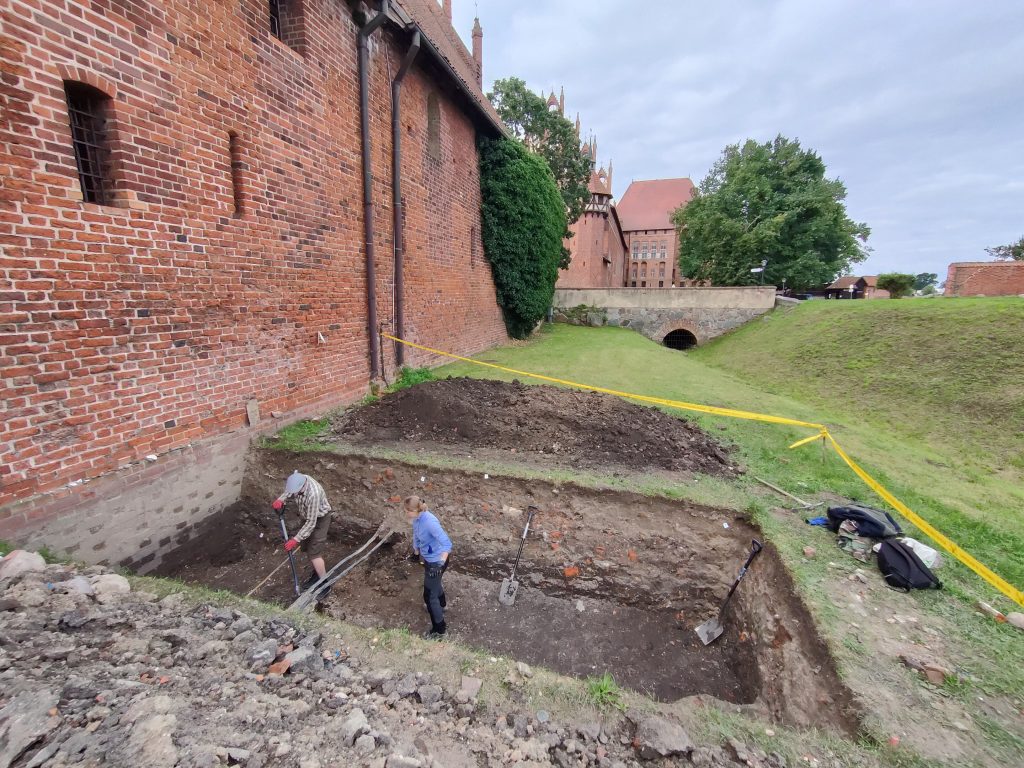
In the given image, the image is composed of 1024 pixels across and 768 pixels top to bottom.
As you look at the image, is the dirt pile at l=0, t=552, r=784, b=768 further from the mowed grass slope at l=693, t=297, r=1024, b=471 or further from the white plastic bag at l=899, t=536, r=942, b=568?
the mowed grass slope at l=693, t=297, r=1024, b=471

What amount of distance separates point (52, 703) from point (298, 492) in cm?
283

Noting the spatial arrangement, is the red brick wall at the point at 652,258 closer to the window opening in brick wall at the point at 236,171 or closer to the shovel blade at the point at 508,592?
the window opening in brick wall at the point at 236,171

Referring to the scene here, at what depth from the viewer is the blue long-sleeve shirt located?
4.42 meters

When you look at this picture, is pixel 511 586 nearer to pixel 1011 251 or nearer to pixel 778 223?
pixel 778 223

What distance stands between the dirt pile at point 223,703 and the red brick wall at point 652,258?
5957cm

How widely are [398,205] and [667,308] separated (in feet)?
55.7

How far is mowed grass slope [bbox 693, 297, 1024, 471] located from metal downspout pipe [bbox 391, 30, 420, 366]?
10.5m

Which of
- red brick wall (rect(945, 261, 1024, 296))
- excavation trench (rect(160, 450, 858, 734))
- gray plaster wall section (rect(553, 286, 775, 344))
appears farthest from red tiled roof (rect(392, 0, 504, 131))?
red brick wall (rect(945, 261, 1024, 296))

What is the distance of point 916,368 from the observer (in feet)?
35.8

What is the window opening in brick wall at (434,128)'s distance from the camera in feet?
34.3

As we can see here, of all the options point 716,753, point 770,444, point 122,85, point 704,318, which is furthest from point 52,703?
point 704,318

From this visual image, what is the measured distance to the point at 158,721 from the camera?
1.89 metres

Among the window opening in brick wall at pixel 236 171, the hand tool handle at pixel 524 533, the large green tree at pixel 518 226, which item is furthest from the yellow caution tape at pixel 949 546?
the large green tree at pixel 518 226

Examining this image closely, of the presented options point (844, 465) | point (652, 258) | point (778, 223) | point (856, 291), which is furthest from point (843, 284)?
point (844, 465)
